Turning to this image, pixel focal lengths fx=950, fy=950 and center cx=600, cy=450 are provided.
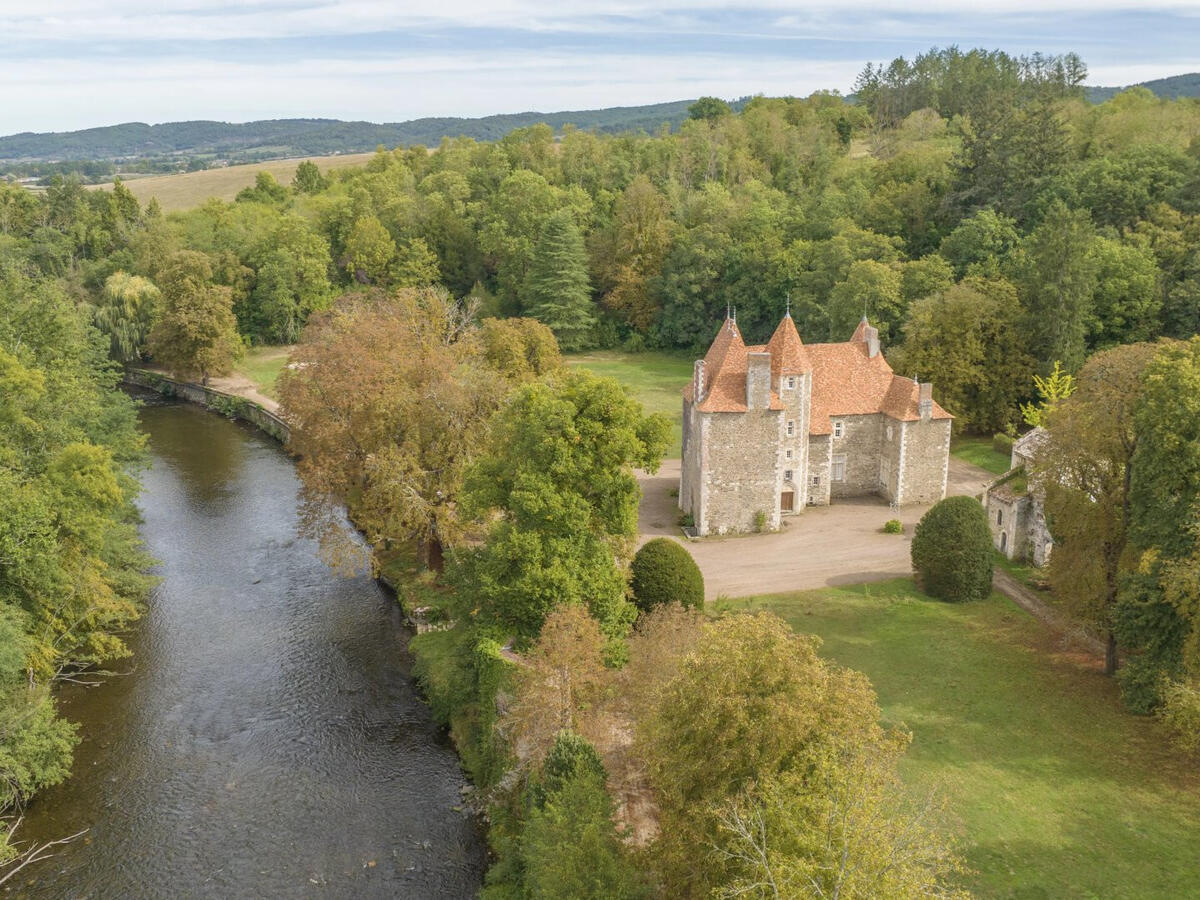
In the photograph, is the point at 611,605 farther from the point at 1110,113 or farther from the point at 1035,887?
the point at 1110,113

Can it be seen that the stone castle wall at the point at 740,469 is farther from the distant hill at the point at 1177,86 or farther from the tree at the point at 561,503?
the distant hill at the point at 1177,86

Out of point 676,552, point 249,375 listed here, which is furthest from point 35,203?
point 676,552

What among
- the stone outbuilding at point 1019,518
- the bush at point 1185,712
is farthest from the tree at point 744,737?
the stone outbuilding at point 1019,518

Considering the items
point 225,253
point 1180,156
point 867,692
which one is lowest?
point 867,692

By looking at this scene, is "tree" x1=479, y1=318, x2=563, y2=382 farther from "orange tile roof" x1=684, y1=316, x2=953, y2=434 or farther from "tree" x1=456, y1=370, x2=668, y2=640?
"tree" x1=456, y1=370, x2=668, y2=640

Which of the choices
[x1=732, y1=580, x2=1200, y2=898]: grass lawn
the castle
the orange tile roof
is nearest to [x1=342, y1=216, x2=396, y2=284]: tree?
the orange tile roof
